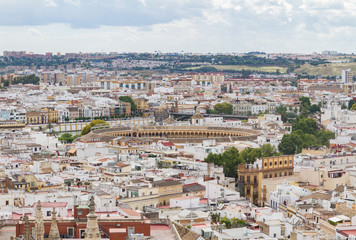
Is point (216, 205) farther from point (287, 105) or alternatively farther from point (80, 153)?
point (287, 105)

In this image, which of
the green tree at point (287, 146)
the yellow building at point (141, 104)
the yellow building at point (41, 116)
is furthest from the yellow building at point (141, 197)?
the yellow building at point (141, 104)

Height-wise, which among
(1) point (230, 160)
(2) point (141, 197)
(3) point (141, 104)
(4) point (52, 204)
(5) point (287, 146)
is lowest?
(3) point (141, 104)

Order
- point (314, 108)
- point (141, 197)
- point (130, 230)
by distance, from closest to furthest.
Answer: point (130, 230)
point (141, 197)
point (314, 108)

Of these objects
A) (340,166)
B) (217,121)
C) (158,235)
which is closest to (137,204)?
(158,235)

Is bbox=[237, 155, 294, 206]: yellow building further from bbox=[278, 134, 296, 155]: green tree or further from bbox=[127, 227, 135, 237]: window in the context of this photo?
bbox=[127, 227, 135, 237]: window

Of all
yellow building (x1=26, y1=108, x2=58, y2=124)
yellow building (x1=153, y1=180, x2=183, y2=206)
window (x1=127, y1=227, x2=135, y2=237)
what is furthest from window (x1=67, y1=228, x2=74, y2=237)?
yellow building (x1=26, y1=108, x2=58, y2=124)

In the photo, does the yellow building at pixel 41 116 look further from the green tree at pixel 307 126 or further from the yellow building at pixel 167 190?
the yellow building at pixel 167 190

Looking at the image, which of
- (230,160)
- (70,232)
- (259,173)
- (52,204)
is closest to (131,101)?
(230,160)

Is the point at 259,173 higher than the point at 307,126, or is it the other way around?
the point at 259,173

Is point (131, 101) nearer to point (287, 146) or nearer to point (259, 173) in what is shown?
point (287, 146)

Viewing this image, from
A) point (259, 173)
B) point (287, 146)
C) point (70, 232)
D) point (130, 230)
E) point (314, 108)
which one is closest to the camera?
point (70, 232)
